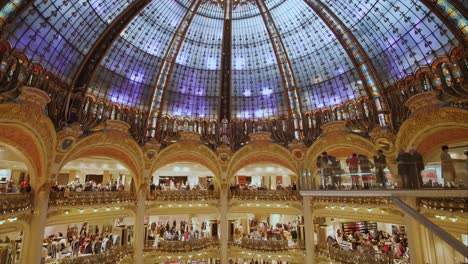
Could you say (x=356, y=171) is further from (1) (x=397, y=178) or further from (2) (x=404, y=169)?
(2) (x=404, y=169)

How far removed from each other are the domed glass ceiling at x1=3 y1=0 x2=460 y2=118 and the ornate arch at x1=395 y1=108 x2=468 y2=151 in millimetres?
4369

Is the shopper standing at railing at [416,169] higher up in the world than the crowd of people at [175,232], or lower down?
higher up

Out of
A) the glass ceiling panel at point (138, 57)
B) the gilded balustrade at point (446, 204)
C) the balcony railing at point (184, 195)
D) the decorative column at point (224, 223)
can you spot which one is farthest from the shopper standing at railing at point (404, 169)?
the glass ceiling panel at point (138, 57)

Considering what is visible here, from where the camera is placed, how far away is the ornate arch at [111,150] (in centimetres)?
2347

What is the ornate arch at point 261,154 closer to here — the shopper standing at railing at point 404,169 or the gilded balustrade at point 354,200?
the gilded balustrade at point 354,200

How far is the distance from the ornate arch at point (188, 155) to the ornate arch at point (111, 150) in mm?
1753

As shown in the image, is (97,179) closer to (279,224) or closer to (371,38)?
(279,224)

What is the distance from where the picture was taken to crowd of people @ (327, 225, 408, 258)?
22609 mm

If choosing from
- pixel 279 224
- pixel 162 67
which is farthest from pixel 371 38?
pixel 279 224

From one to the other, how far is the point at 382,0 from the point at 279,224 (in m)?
25.6

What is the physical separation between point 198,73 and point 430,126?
21.8m

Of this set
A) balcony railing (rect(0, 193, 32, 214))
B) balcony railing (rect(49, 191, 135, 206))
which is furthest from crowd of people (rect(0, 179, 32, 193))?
balcony railing (rect(49, 191, 135, 206))

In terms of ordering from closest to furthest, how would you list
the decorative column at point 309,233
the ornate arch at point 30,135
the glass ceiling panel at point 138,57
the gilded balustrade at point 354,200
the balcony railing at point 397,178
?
the balcony railing at point 397,178
the ornate arch at point 30,135
the gilded balustrade at point 354,200
the glass ceiling panel at point 138,57
the decorative column at point 309,233

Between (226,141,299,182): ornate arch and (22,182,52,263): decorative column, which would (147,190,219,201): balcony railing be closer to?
(226,141,299,182): ornate arch
